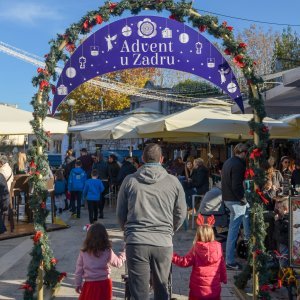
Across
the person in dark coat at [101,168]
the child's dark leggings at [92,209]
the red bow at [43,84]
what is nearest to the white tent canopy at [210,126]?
the child's dark leggings at [92,209]

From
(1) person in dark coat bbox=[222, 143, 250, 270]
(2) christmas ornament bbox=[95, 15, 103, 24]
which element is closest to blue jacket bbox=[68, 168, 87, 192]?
(1) person in dark coat bbox=[222, 143, 250, 270]

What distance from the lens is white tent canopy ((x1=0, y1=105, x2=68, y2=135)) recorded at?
953cm

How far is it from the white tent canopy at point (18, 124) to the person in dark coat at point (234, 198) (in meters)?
3.98

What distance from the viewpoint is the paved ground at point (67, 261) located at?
19.2 feet

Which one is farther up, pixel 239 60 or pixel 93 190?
pixel 239 60

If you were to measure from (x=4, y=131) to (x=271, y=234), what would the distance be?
5.54m

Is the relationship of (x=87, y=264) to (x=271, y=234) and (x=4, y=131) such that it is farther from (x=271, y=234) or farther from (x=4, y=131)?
(x=4, y=131)

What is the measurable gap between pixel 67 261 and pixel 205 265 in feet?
10.7

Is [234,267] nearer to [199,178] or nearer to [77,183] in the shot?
[199,178]

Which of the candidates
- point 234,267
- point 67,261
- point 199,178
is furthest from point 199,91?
point 234,267

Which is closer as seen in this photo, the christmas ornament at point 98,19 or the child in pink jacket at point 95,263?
the child in pink jacket at point 95,263

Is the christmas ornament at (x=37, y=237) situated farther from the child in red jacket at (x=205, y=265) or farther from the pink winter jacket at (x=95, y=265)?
the child in red jacket at (x=205, y=265)

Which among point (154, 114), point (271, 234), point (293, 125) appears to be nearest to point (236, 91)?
point (271, 234)

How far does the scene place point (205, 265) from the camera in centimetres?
480
